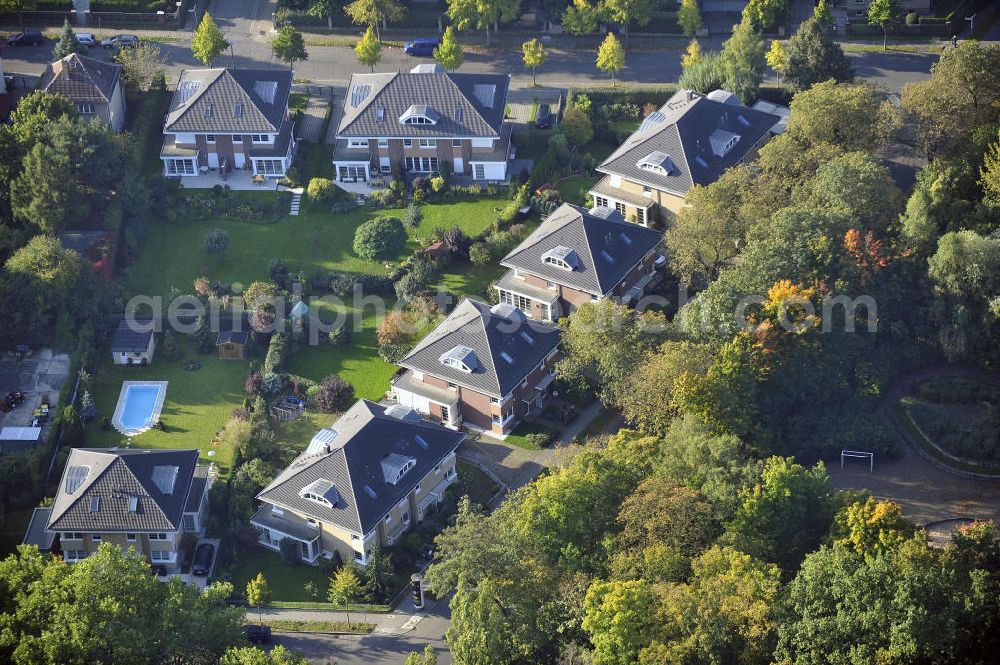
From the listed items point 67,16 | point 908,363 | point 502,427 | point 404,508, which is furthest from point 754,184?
point 67,16

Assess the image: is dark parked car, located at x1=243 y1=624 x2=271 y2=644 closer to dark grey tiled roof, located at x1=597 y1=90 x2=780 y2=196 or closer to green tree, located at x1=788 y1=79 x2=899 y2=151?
dark grey tiled roof, located at x1=597 y1=90 x2=780 y2=196

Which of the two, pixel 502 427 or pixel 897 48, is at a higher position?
pixel 897 48

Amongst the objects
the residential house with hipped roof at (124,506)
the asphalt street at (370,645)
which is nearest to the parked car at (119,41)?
the residential house with hipped roof at (124,506)

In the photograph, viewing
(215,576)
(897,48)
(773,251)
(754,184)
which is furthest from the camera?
(897,48)

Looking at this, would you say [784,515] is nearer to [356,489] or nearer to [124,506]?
[356,489]

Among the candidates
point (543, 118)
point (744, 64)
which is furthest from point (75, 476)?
point (744, 64)

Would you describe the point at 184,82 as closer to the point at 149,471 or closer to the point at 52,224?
the point at 52,224
